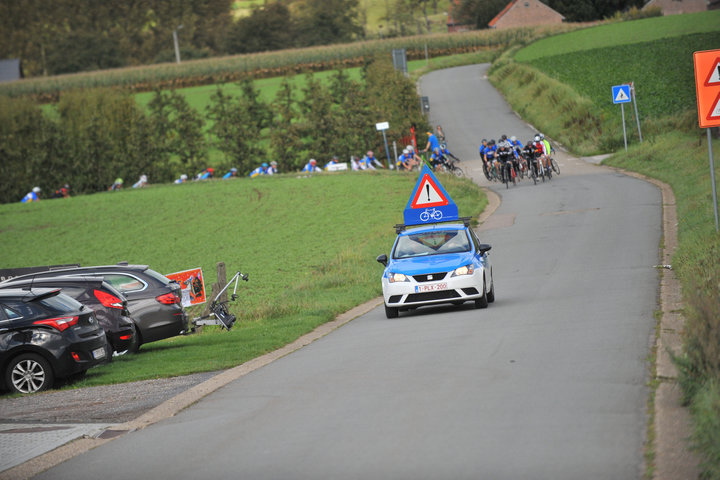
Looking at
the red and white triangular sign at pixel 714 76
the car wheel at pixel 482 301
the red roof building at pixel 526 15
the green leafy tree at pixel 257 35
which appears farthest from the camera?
the green leafy tree at pixel 257 35

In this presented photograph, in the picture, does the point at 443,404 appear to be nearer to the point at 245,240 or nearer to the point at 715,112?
the point at 715,112

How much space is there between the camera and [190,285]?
21703 mm

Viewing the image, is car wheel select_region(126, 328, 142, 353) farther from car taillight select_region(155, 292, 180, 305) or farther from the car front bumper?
the car front bumper

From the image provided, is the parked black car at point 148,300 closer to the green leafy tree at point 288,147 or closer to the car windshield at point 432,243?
the car windshield at point 432,243

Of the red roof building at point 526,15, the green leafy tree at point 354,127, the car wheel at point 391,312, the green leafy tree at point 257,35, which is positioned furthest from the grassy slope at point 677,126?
the green leafy tree at point 257,35

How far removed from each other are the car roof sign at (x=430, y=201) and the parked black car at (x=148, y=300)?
250 inches

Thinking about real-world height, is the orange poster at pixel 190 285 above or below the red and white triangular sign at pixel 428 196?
below

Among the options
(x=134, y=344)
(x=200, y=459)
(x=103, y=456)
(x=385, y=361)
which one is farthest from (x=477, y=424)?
(x=134, y=344)

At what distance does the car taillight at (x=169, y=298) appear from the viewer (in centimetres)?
1819

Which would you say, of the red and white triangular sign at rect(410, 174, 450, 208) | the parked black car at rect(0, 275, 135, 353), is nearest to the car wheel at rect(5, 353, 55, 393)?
the parked black car at rect(0, 275, 135, 353)

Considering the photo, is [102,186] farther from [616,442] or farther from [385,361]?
[616,442]

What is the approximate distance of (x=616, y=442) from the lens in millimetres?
7625

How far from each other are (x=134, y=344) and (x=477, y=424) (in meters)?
10.2

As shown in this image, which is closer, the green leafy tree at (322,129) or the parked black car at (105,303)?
the parked black car at (105,303)
